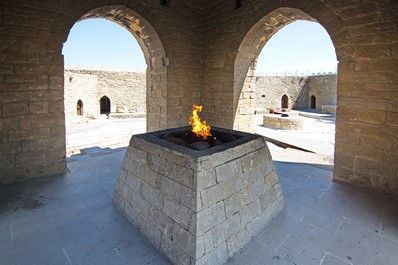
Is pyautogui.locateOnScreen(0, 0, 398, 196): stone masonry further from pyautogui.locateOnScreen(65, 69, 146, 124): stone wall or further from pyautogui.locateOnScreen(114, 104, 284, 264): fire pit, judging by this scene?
pyautogui.locateOnScreen(65, 69, 146, 124): stone wall

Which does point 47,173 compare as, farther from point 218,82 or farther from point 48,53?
point 218,82

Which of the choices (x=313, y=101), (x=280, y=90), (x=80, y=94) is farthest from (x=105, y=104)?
(x=313, y=101)

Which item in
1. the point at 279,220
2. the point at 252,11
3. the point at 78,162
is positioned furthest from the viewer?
the point at 252,11

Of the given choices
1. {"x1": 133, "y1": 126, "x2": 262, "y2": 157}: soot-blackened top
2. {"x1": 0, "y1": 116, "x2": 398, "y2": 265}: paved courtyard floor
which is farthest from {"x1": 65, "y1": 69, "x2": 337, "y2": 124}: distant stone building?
{"x1": 133, "y1": 126, "x2": 262, "y2": 157}: soot-blackened top

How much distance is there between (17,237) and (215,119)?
443 cm

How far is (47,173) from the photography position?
3.73m

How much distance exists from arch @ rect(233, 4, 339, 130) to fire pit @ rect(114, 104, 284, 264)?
291 cm

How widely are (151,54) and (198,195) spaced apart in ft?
→ 15.0

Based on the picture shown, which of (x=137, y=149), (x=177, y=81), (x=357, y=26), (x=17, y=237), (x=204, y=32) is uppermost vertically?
(x=204, y=32)

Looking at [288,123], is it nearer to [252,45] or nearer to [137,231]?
[252,45]

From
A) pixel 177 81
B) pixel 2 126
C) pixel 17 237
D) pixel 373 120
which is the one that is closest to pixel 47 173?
pixel 2 126

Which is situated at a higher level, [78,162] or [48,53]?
[48,53]

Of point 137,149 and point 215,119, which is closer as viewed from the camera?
point 137,149

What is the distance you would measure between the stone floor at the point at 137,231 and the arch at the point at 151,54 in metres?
2.50
